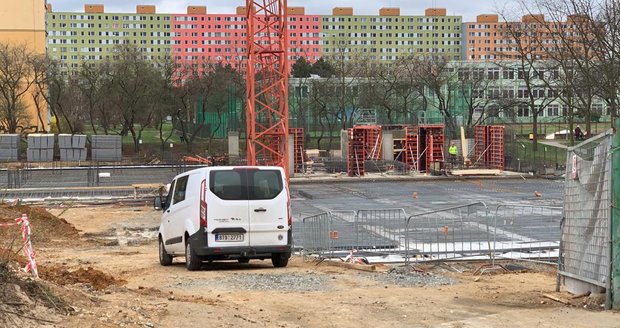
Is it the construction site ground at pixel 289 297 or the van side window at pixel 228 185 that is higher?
the van side window at pixel 228 185

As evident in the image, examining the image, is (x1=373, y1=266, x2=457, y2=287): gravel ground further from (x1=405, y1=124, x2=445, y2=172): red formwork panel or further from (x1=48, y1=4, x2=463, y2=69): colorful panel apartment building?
(x1=48, y1=4, x2=463, y2=69): colorful panel apartment building

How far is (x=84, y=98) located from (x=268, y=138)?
34138mm

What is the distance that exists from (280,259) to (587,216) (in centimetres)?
693

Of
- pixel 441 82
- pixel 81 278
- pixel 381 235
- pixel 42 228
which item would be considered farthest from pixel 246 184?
pixel 441 82

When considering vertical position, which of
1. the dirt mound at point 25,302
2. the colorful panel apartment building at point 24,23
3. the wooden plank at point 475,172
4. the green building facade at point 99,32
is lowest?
the wooden plank at point 475,172

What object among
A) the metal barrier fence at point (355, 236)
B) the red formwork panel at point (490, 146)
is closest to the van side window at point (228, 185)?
the metal barrier fence at point (355, 236)

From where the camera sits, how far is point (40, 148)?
66562mm

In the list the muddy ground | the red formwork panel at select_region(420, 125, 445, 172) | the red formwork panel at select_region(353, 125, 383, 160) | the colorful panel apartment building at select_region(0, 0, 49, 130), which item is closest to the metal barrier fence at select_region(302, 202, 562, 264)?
the muddy ground

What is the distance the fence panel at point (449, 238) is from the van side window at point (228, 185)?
3573mm

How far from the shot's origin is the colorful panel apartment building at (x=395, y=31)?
191625 millimetres

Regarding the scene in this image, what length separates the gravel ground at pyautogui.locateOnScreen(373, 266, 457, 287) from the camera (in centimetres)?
1254

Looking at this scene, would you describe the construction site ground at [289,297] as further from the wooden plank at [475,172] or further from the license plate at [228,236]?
the wooden plank at [475,172]

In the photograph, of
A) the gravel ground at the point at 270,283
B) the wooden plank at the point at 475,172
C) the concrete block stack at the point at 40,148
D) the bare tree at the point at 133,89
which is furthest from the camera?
the bare tree at the point at 133,89

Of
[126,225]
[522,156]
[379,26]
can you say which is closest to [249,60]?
[522,156]
